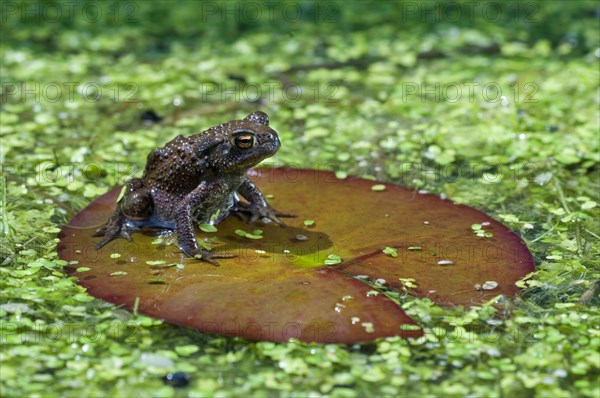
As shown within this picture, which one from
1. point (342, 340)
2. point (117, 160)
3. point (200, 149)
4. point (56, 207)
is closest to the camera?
point (342, 340)

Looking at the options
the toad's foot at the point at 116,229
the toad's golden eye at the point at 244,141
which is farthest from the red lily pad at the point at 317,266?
the toad's golden eye at the point at 244,141

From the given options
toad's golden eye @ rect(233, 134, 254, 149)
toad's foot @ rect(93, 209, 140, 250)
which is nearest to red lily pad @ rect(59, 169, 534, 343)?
toad's foot @ rect(93, 209, 140, 250)

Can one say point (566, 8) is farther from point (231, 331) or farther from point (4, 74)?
point (231, 331)

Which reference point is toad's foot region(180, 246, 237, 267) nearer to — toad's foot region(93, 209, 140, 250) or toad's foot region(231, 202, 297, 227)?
toad's foot region(93, 209, 140, 250)

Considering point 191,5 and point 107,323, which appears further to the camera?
point 191,5

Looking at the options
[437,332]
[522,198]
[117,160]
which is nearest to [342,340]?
[437,332]

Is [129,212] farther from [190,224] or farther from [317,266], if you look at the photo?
[317,266]
